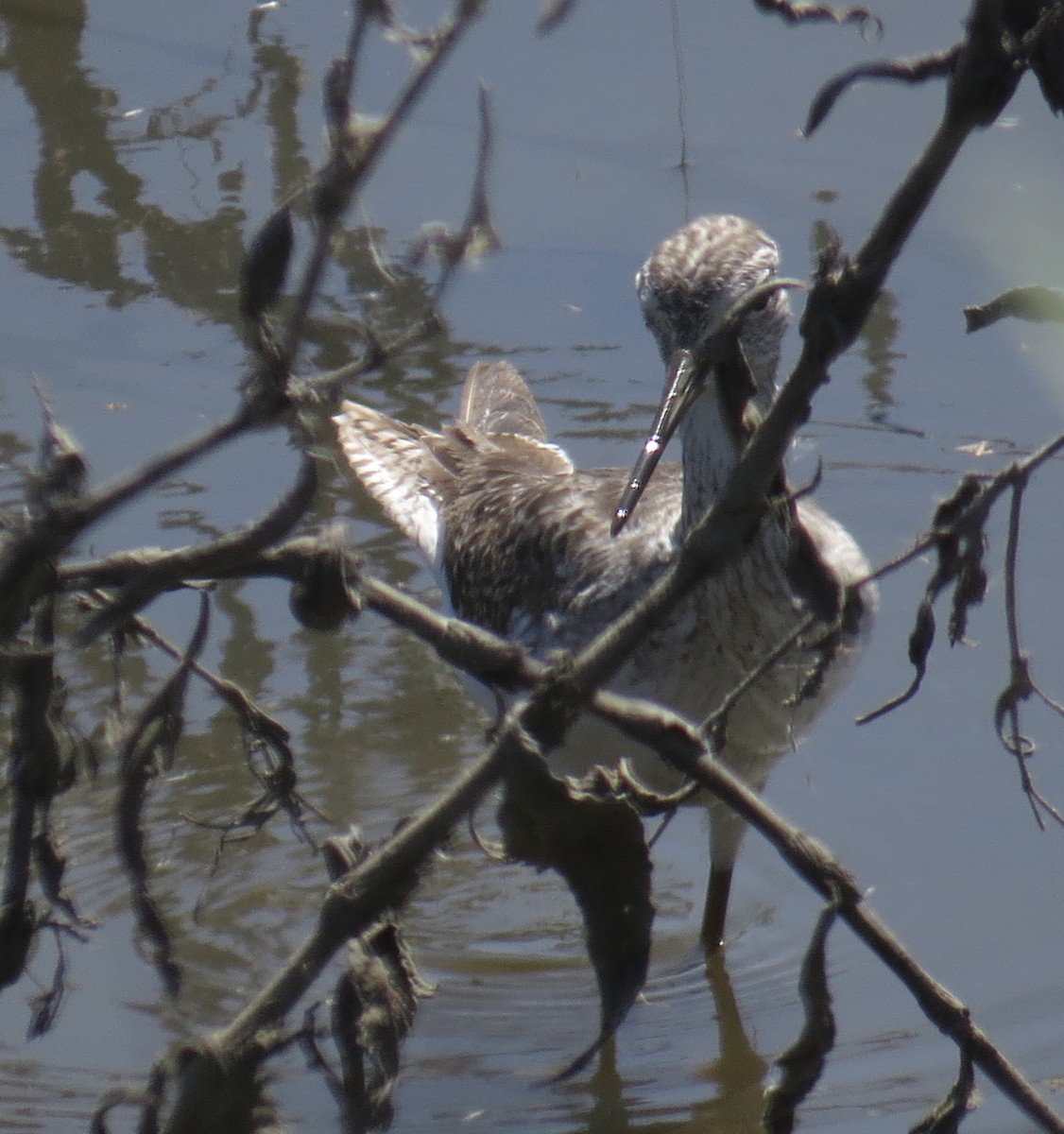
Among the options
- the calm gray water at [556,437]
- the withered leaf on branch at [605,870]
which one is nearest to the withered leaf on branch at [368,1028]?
the withered leaf on branch at [605,870]

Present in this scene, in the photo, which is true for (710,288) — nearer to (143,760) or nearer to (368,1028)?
(143,760)

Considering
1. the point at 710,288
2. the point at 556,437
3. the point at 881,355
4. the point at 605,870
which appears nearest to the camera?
the point at 605,870

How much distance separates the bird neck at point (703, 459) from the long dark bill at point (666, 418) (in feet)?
0.55

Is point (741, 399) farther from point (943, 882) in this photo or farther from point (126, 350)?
point (126, 350)

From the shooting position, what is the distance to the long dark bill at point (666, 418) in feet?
12.6

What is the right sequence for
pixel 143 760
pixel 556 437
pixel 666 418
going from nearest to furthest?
1. pixel 143 760
2. pixel 666 418
3. pixel 556 437

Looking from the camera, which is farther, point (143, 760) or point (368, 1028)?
point (143, 760)

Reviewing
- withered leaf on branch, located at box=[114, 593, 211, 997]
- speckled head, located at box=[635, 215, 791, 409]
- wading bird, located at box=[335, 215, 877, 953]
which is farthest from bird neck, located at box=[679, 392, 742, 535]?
withered leaf on branch, located at box=[114, 593, 211, 997]

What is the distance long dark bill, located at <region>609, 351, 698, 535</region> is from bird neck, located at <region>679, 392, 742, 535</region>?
6.6 inches

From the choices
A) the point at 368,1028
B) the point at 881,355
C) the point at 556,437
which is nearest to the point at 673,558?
the point at 368,1028

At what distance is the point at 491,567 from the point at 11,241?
4.07 metres

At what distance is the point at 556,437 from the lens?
695 cm

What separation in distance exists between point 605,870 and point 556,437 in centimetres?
545

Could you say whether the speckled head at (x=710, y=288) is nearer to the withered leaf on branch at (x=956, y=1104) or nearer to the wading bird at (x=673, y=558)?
the wading bird at (x=673, y=558)
